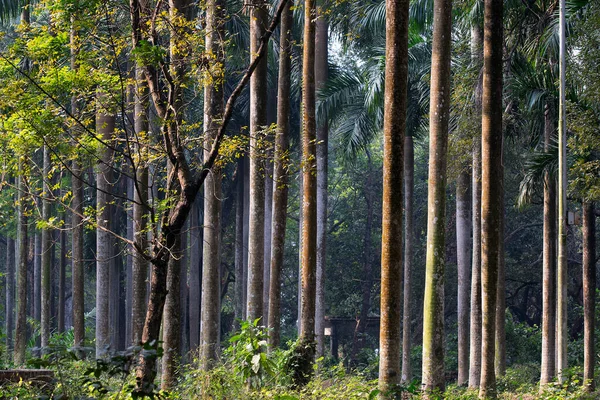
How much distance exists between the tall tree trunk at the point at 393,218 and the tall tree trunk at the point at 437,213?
8.12ft

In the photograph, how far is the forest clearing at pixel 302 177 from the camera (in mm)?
10438

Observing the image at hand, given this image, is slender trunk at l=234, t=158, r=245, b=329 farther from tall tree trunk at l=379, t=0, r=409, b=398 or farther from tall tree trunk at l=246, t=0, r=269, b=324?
tall tree trunk at l=379, t=0, r=409, b=398

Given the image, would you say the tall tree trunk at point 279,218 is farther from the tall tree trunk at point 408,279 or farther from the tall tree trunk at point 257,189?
the tall tree trunk at point 408,279

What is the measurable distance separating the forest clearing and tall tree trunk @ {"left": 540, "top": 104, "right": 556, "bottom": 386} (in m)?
0.05

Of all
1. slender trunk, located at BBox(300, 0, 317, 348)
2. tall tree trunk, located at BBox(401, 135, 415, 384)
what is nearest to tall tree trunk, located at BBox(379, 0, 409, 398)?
slender trunk, located at BBox(300, 0, 317, 348)

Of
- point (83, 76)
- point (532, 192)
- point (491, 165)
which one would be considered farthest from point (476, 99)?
point (83, 76)

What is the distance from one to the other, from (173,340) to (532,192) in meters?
11.2

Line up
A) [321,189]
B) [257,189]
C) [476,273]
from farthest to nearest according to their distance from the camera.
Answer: [321,189]
[476,273]
[257,189]

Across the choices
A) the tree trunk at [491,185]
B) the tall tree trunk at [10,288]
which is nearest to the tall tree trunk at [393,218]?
the tree trunk at [491,185]

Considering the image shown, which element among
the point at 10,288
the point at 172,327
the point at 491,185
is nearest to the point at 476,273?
Result: the point at 491,185

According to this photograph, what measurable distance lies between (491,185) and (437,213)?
99 centimetres

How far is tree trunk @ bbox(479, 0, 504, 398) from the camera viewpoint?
44.2 feet

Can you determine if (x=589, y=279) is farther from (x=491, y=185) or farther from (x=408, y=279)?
(x=491, y=185)

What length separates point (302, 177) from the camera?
22.2 m
